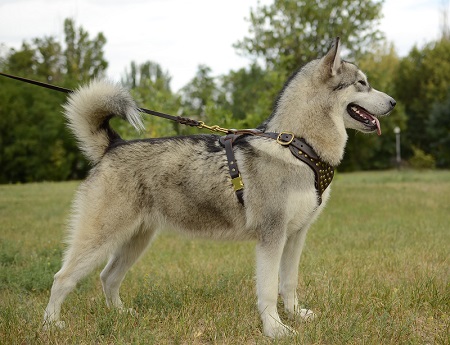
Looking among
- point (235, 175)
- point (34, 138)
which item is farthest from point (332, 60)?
point (34, 138)

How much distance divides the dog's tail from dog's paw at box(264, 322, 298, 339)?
1904 millimetres

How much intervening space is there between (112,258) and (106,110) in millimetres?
1361

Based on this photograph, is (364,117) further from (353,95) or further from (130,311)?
(130,311)

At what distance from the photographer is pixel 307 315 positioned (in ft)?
13.3

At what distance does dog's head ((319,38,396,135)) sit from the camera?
3.98 meters

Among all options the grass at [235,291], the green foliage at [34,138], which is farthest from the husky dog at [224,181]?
the green foliage at [34,138]

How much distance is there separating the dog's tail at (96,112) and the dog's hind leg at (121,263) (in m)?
Result: 0.82

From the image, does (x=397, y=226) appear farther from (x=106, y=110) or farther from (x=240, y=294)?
(x=106, y=110)

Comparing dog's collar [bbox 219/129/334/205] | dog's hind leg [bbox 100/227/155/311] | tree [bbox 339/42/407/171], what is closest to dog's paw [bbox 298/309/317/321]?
dog's collar [bbox 219/129/334/205]

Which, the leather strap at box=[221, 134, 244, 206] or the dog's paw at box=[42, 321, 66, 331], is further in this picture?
the leather strap at box=[221, 134, 244, 206]

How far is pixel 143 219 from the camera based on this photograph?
4109 millimetres

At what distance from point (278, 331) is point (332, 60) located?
6.95 feet

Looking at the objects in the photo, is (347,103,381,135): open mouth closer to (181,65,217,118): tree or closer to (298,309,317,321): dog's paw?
(298,309,317,321): dog's paw

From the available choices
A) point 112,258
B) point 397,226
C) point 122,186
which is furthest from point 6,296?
point 397,226
